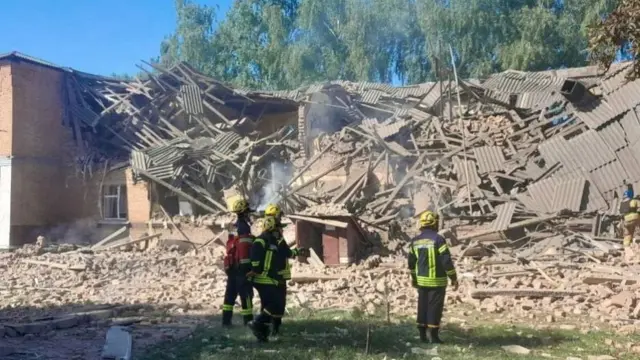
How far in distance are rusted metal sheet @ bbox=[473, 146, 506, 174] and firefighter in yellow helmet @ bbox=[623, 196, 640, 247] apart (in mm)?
3816

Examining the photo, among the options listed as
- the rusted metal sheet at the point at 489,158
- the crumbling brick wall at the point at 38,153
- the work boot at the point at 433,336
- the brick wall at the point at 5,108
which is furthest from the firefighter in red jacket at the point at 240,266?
the brick wall at the point at 5,108

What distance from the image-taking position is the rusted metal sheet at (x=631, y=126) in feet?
53.8

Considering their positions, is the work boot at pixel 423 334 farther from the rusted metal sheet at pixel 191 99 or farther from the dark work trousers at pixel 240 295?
the rusted metal sheet at pixel 191 99

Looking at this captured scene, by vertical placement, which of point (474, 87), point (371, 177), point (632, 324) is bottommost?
point (632, 324)

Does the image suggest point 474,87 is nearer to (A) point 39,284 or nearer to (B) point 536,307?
(B) point 536,307

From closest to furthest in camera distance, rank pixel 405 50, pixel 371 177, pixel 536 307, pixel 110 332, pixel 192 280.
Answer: pixel 110 332 < pixel 536 307 < pixel 192 280 < pixel 371 177 < pixel 405 50

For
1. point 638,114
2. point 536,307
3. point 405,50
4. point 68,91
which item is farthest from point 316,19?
point 536,307

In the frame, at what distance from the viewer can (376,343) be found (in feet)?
25.8

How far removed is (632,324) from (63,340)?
794 centimetres

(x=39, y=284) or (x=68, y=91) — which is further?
(x=68, y=91)

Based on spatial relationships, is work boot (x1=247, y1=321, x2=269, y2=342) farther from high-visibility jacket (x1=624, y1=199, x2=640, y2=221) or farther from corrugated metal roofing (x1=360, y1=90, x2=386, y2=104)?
corrugated metal roofing (x1=360, y1=90, x2=386, y2=104)

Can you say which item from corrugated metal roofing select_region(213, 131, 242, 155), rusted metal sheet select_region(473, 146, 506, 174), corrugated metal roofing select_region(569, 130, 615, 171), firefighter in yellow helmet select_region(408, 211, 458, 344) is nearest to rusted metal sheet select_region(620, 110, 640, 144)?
corrugated metal roofing select_region(569, 130, 615, 171)

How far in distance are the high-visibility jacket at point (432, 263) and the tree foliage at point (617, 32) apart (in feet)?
9.29

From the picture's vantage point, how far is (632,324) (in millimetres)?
9023
